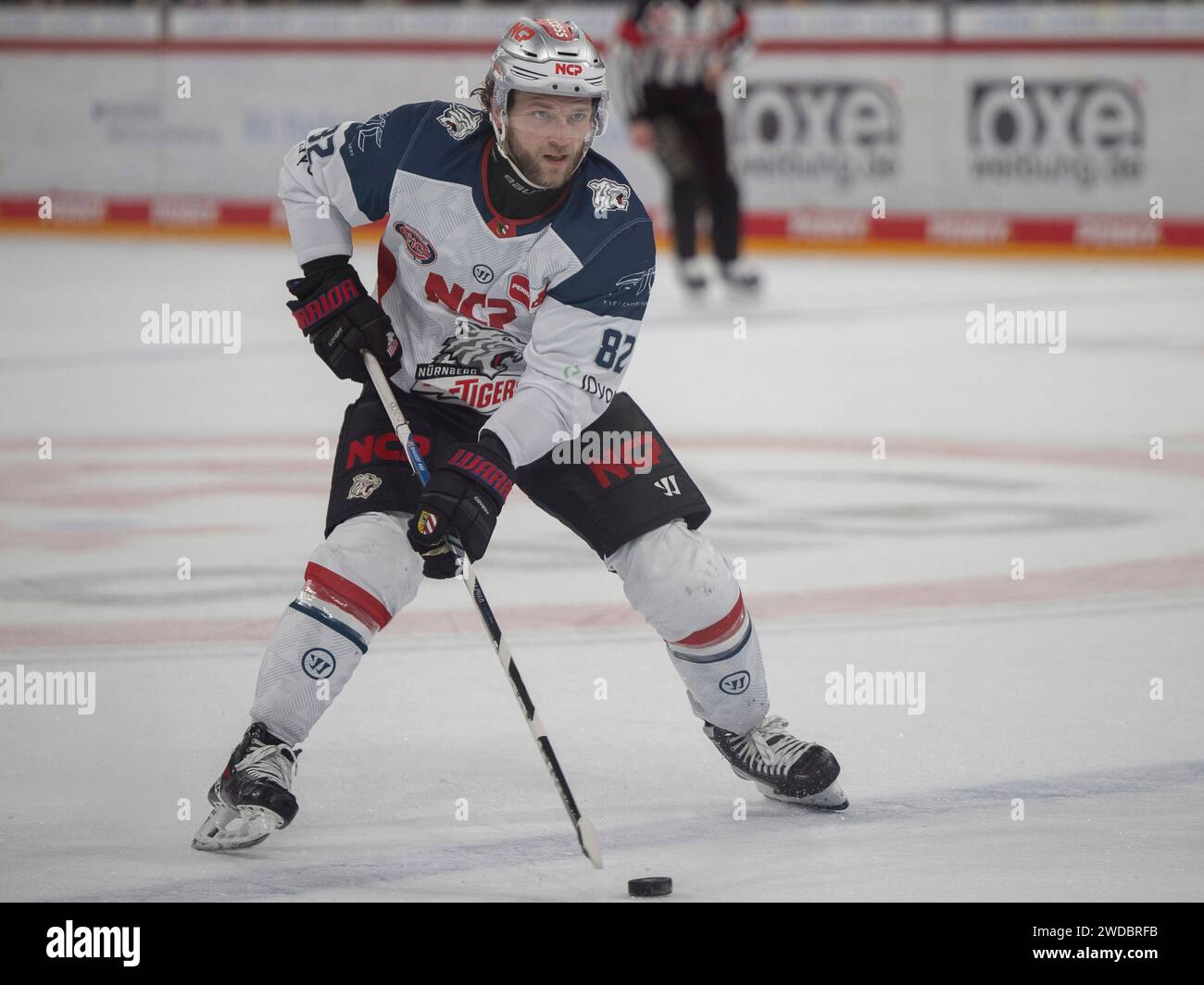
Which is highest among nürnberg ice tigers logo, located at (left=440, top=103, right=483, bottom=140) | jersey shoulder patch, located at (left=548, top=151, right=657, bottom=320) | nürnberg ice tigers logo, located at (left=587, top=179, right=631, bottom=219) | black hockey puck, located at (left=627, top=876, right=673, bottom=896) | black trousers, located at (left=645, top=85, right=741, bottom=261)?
black trousers, located at (left=645, top=85, right=741, bottom=261)

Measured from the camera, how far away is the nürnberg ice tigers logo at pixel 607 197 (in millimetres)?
3273

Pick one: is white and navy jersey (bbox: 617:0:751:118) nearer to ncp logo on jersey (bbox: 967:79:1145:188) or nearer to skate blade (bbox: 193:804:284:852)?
ncp logo on jersey (bbox: 967:79:1145:188)

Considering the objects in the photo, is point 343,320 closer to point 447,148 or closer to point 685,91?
point 447,148

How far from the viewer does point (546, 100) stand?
3217 mm

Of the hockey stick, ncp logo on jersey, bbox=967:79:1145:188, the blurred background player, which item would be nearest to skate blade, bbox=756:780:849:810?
the hockey stick

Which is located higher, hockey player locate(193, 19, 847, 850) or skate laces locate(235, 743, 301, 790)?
hockey player locate(193, 19, 847, 850)

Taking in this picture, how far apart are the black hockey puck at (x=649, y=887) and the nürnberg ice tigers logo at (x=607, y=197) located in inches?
41.5

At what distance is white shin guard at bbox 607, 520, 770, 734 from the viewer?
10.7ft

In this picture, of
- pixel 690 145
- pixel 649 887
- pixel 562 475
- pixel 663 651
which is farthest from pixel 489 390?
pixel 690 145

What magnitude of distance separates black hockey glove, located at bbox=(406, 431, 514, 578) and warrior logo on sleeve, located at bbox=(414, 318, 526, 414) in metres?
0.29

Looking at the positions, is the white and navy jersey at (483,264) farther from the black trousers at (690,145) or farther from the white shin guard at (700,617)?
the black trousers at (690,145)

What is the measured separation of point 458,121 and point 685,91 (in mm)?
7498

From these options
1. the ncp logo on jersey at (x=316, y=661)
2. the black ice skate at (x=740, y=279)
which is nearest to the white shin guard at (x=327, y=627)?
the ncp logo on jersey at (x=316, y=661)
